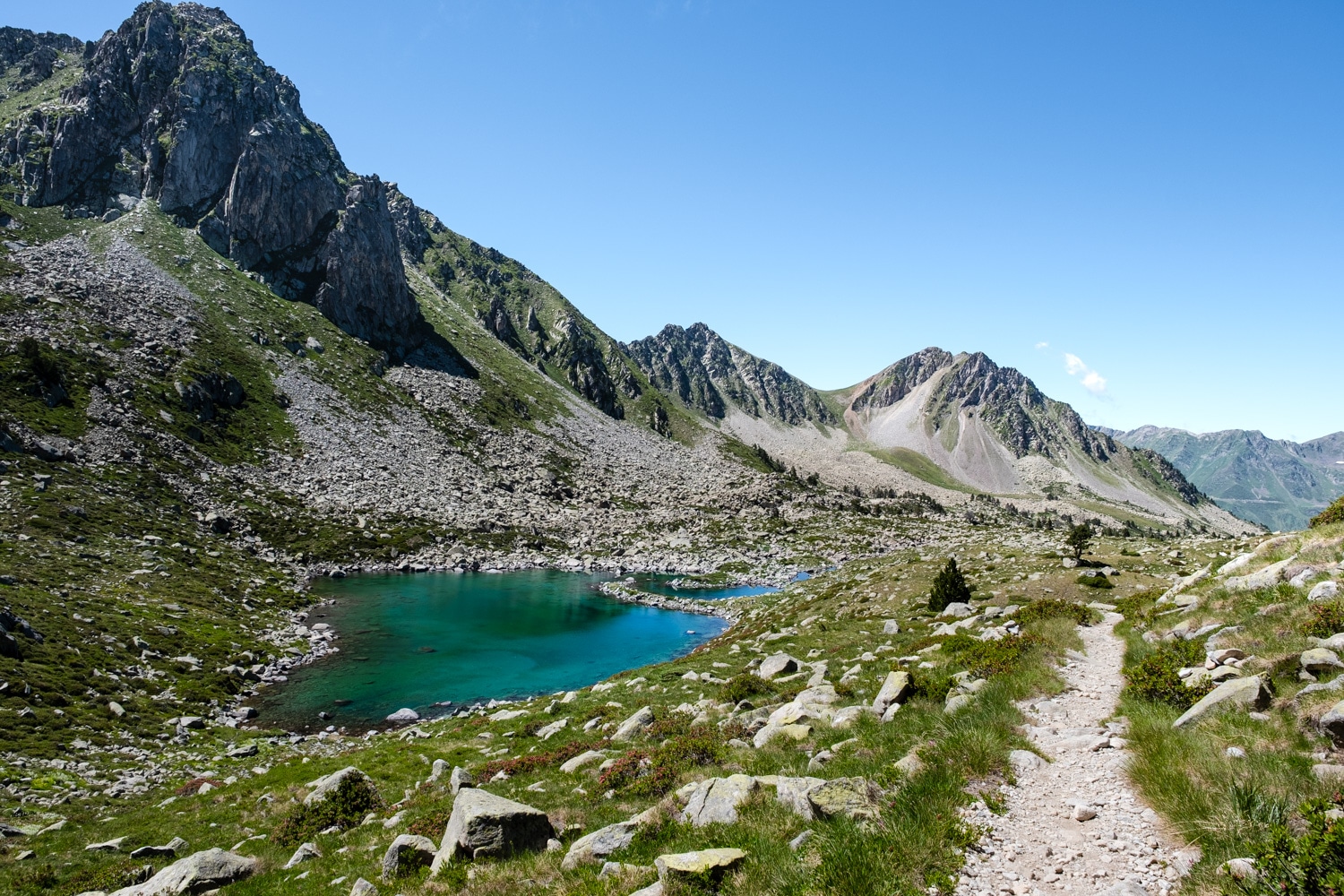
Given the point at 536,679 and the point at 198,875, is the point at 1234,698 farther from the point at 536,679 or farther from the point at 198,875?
the point at 536,679

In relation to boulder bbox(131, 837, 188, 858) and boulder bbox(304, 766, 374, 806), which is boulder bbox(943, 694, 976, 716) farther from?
boulder bbox(131, 837, 188, 858)

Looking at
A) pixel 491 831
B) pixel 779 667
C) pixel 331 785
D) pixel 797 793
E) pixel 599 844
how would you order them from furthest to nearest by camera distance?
pixel 779 667 < pixel 331 785 < pixel 491 831 < pixel 599 844 < pixel 797 793

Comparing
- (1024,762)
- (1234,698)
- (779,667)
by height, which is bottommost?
(779,667)

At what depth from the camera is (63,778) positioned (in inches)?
922

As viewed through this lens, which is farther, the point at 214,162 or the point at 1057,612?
the point at 214,162

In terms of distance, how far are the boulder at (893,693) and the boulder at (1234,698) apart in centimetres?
628

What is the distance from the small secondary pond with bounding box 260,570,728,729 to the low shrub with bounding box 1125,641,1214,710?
39.2 m

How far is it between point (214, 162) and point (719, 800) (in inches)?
8246

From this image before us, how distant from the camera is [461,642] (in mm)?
55188

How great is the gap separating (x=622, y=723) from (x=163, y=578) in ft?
164

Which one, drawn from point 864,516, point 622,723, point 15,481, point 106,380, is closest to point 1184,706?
point 622,723

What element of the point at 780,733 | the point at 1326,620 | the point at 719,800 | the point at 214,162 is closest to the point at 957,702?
the point at 780,733

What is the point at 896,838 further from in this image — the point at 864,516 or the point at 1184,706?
the point at 864,516

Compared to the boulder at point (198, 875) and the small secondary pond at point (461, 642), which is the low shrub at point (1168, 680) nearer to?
the boulder at point (198, 875)
